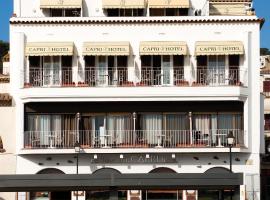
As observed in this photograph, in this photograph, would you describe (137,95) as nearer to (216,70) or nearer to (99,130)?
(99,130)

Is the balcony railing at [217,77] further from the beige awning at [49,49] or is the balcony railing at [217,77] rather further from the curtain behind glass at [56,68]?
the curtain behind glass at [56,68]

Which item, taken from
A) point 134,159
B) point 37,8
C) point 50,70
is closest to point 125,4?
point 37,8

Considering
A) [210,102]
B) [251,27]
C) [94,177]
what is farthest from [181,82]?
[94,177]

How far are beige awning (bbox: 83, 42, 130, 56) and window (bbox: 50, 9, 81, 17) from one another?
274 cm

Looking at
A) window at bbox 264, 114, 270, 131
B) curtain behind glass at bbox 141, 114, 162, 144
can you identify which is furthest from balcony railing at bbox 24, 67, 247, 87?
window at bbox 264, 114, 270, 131

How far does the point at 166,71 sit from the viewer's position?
46.8 m

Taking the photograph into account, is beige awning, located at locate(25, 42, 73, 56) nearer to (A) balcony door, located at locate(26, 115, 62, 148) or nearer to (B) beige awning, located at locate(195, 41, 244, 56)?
(A) balcony door, located at locate(26, 115, 62, 148)

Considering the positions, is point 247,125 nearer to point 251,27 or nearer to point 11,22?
point 251,27

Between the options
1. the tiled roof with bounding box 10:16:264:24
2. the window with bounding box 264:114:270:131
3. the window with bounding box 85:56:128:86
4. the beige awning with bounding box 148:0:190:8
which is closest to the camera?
the window with bounding box 85:56:128:86

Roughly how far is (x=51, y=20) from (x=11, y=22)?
239 cm

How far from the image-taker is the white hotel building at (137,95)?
45.6 metres

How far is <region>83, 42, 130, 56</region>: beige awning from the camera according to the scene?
45.8 m

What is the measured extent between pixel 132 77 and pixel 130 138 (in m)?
3.70

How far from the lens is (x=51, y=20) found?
46906mm
